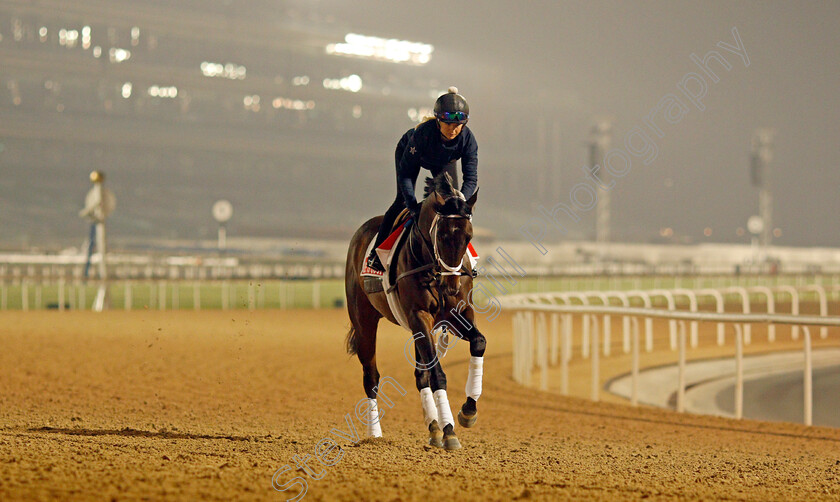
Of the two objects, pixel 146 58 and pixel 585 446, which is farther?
pixel 146 58

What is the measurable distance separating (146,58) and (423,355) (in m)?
55.7

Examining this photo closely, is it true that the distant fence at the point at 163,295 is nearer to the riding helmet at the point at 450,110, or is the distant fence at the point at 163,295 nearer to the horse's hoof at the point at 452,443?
the horse's hoof at the point at 452,443

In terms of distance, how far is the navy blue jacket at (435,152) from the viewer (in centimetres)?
546

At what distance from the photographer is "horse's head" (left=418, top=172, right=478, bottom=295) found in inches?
193

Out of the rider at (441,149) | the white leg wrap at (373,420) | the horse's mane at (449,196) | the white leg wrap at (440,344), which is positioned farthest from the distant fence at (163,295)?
the horse's mane at (449,196)

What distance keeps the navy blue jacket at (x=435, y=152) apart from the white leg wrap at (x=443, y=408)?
3.87ft

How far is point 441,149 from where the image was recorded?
5477 millimetres

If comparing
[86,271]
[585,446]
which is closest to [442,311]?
[585,446]

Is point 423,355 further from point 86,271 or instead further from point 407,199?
point 86,271

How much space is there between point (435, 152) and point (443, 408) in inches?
62.9

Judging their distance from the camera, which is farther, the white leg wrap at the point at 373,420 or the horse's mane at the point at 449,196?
the white leg wrap at the point at 373,420

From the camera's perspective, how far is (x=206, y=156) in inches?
2141

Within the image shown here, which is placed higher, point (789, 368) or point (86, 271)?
point (86, 271)

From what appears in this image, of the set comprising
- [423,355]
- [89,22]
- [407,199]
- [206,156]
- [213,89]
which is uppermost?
[89,22]
